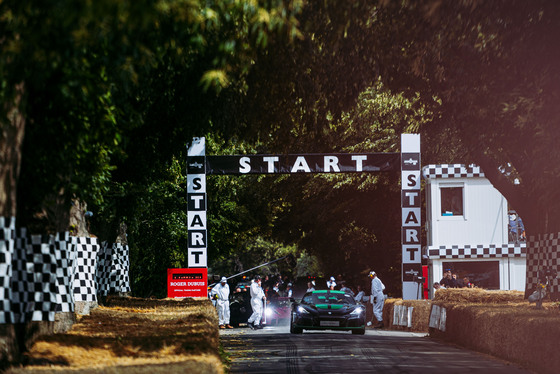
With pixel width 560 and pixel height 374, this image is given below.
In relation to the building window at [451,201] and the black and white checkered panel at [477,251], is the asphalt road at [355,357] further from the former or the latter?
the building window at [451,201]

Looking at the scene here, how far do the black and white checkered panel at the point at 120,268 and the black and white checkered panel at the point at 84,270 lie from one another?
761 cm

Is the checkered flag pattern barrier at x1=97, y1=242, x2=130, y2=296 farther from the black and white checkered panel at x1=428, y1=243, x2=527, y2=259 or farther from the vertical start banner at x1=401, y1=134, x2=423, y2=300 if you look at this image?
the black and white checkered panel at x1=428, y1=243, x2=527, y2=259

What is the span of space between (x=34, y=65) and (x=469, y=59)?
31.7 feet

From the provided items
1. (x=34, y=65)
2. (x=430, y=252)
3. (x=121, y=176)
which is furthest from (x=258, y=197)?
(x=34, y=65)

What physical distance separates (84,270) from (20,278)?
7877 millimetres

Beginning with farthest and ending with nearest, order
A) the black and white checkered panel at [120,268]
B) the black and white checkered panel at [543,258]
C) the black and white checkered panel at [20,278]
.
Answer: the black and white checkered panel at [120,268], the black and white checkered panel at [543,258], the black and white checkered panel at [20,278]

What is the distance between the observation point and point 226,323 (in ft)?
116

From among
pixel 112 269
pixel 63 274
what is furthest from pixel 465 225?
pixel 63 274

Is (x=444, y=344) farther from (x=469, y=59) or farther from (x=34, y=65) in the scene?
(x=34, y=65)

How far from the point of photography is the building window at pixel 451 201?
38.6 meters

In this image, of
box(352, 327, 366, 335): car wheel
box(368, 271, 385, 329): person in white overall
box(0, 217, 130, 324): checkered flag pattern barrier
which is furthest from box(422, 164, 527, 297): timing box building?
box(0, 217, 130, 324): checkered flag pattern barrier

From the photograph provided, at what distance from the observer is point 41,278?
12.4 meters

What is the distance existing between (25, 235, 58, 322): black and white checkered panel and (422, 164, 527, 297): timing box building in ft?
88.5

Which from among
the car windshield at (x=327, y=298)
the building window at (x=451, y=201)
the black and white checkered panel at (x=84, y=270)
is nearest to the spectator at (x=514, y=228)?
the building window at (x=451, y=201)
